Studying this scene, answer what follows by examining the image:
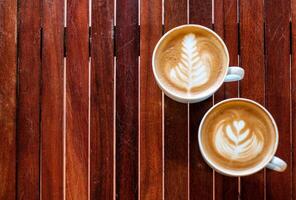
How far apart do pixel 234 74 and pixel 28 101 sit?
47 centimetres

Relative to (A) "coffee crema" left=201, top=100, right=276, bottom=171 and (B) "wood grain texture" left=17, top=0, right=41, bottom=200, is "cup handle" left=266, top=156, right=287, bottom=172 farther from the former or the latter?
(B) "wood grain texture" left=17, top=0, right=41, bottom=200

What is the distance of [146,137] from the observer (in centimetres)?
87

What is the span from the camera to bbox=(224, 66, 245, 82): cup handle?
774 mm

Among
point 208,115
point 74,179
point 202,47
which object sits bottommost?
point 74,179

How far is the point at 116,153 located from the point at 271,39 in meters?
0.45

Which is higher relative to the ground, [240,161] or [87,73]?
[87,73]

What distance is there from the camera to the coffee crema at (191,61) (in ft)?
2.62

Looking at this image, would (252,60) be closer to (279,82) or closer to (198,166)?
(279,82)

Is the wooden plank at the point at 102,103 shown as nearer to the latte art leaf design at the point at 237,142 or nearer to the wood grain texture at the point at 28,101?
the wood grain texture at the point at 28,101

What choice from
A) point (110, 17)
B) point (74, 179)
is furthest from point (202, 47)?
point (74, 179)

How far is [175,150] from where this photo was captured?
2.82ft

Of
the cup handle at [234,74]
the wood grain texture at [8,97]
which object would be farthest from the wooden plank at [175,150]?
the wood grain texture at [8,97]

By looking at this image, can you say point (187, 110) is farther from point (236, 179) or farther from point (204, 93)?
point (236, 179)

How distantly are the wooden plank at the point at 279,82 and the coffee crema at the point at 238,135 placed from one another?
0.09 metres
